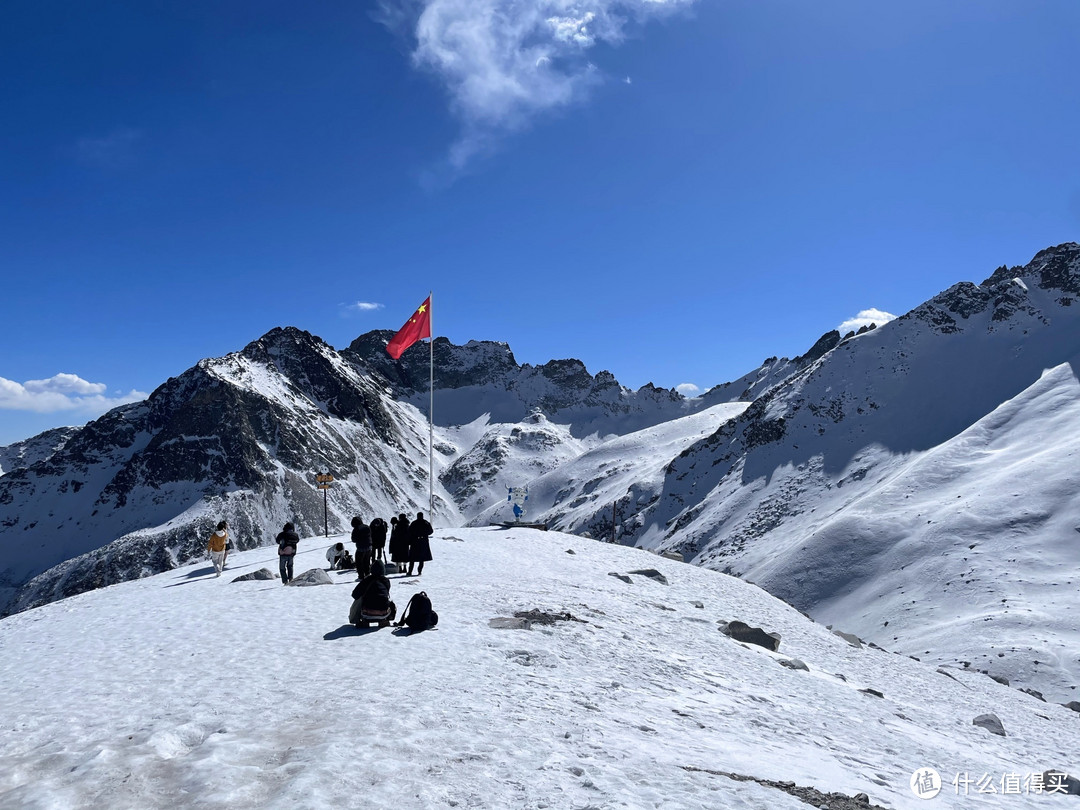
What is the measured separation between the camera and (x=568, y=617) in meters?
16.4

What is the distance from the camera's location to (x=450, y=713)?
872 cm

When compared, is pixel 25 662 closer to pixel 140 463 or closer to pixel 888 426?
pixel 888 426

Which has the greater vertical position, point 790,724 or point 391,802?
point 391,802

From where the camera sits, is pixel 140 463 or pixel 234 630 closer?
pixel 234 630

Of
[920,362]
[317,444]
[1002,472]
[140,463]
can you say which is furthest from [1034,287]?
[140,463]

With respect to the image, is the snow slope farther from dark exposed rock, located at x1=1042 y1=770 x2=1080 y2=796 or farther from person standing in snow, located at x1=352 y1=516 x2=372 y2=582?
person standing in snow, located at x1=352 y1=516 x2=372 y2=582

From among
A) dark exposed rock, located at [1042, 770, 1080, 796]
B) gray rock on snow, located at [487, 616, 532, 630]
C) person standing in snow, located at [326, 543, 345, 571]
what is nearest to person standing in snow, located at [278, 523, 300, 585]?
person standing in snow, located at [326, 543, 345, 571]

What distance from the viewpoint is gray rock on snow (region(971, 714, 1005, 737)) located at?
51.7 ft

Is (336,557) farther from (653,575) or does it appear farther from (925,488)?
(925,488)

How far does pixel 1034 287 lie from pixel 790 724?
14726 centimetres

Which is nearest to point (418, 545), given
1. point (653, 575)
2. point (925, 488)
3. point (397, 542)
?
point (397, 542)

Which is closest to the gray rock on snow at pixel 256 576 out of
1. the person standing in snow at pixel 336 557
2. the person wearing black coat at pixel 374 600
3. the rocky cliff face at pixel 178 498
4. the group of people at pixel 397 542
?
the person standing in snow at pixel 336 557

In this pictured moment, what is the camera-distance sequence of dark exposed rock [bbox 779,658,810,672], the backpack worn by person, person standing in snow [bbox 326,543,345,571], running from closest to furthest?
the backpack worn by person < dark exposed rock [bbox 779,658,810,672] < person standing in snow [bbox 326,543,345,571]

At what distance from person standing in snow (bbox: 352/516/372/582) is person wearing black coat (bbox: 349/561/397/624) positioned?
644cm
